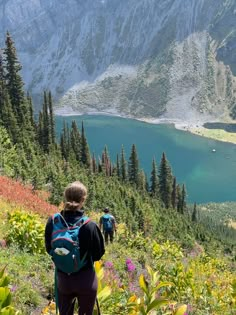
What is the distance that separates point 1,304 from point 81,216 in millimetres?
1806

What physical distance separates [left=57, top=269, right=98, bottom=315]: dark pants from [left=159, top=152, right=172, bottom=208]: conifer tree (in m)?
90.1

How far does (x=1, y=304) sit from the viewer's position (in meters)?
4.55

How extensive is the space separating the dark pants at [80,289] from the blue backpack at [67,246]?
18cm

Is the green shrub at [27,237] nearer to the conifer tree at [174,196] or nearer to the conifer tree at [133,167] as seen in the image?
the conifer tree at [133,167]

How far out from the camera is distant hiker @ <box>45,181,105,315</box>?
5.70 meters

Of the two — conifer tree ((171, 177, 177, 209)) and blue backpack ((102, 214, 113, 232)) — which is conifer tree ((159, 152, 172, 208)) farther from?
blue backpack ((102, 214, 113, 232))

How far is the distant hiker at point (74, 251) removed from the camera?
224 inches

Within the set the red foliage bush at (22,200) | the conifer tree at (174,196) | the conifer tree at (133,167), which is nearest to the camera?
the red foliage bush at (22,200)

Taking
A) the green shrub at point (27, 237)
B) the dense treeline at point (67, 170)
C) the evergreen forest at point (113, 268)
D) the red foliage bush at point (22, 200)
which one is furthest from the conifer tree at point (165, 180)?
the green shrub at point (27, 237)

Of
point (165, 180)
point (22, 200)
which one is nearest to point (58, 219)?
point (22, 200)

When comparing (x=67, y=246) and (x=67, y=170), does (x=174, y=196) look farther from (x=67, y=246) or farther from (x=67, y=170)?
(x=67, y=246)

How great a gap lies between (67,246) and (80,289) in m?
0.76

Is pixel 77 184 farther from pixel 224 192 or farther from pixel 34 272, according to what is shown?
pixel 224 192

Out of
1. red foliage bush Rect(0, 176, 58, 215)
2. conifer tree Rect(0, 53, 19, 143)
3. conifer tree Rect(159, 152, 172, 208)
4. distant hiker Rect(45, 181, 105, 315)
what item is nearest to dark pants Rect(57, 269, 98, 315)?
distant hiker Rect(45, 181, 105, 315)
